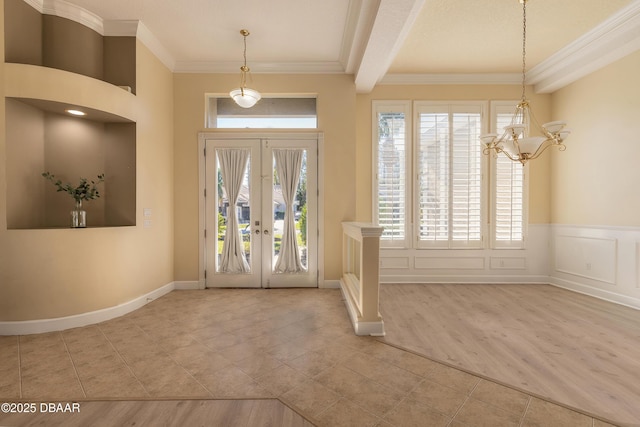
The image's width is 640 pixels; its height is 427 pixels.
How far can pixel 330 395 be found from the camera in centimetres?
193

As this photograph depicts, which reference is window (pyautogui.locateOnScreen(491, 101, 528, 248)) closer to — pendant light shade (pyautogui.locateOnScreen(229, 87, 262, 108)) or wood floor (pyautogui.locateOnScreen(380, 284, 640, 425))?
wood floor (pyautogui.locateOnScreen(380, 284, 640, 425))

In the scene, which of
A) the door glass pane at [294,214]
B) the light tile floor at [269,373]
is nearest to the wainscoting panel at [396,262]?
the door glass pane at [294,214]

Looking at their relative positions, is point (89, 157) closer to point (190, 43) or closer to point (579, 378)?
point (190, 43)

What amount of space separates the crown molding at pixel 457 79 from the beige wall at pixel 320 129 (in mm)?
1072

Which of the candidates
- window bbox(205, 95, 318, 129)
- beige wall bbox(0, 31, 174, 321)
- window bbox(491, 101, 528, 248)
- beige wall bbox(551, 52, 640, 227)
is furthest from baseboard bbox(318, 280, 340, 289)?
beige wall bbox(551, 52, 640, 227)

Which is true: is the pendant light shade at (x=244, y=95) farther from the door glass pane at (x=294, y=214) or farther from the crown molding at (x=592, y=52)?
the crown molding at (x=592, y=52)

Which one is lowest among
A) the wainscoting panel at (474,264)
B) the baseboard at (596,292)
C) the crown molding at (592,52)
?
the baseboard at (596,292)

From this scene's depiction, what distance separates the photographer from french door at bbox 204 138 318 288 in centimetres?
451

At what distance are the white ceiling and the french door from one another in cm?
134

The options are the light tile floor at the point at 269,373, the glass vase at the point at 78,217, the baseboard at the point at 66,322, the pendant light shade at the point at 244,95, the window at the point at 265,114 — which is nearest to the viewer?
the light tile floor at the point at 269,373

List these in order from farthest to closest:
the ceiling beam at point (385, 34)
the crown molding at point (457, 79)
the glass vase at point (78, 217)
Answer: the crown molding at point (457, 79) → the glass vase at point (78, 217) → the ceiling beam at point (385, 34)

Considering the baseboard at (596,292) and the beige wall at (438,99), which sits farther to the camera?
the beige wall at (438,99)

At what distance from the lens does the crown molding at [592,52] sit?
342cm

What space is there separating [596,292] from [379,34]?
4.97 m
